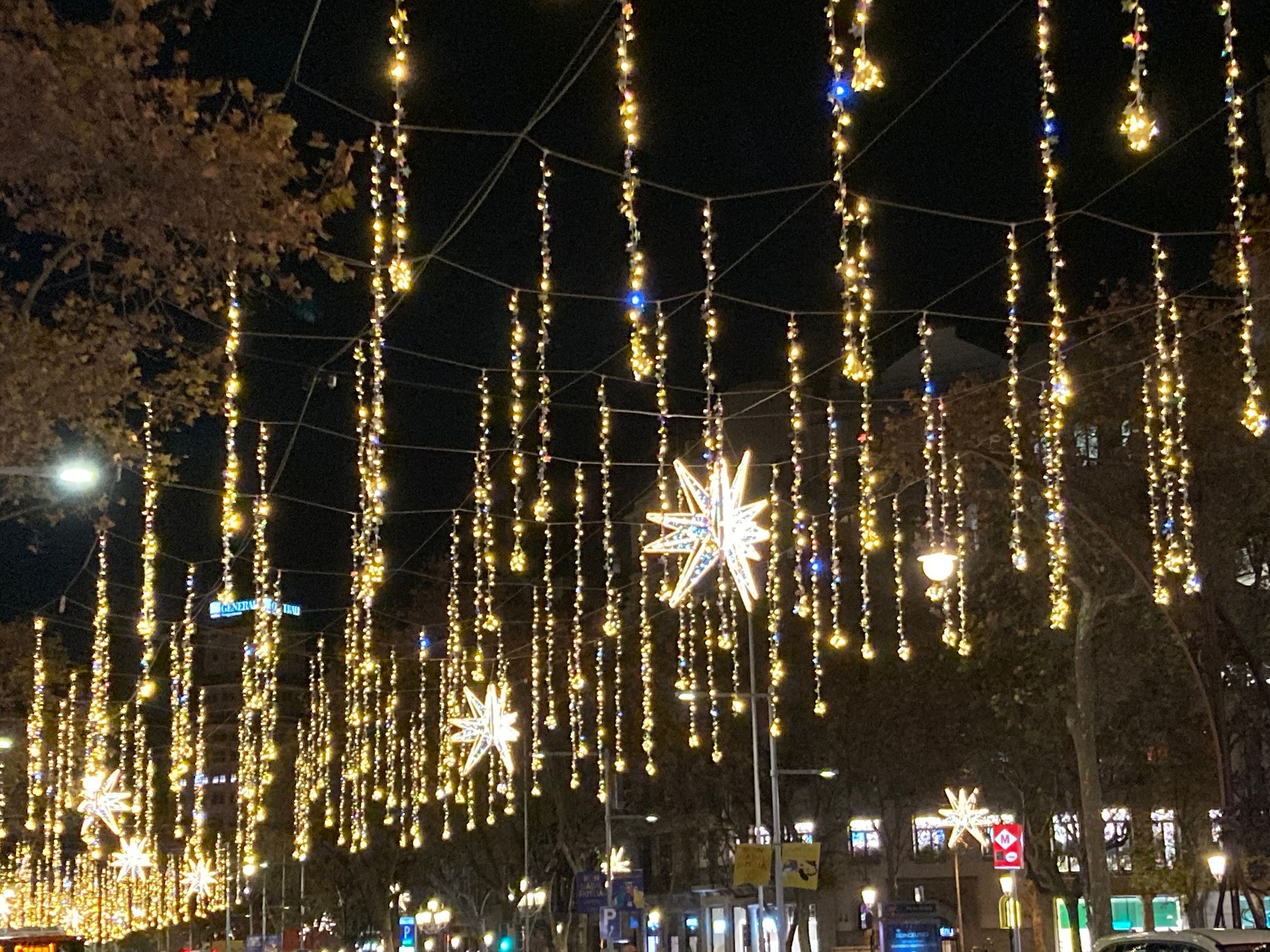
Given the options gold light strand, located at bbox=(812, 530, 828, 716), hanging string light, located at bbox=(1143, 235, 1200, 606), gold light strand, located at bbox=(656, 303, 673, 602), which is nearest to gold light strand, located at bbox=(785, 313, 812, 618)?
gold light strand, located at bbox=(812, 530, 828, 716)

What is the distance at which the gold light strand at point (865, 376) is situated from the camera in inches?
622

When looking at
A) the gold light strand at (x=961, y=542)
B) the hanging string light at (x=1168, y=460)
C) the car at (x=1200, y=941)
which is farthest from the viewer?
the gold light strand at (x=961, y=542)

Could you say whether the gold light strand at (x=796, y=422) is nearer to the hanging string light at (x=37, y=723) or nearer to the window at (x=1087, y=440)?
the window at (x=1087, y=440)

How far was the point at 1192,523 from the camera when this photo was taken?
2475cm

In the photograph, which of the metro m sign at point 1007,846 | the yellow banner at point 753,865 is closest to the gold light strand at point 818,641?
the yellow banner at point 753,865

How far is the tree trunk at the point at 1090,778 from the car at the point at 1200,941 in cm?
807

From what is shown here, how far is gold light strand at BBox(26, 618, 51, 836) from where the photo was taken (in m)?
37.3

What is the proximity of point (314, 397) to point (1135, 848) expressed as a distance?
26783 mm

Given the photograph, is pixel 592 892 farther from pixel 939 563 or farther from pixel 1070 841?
pixel 939 563

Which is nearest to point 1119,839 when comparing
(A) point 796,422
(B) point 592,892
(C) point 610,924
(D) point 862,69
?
(C) point 610,924

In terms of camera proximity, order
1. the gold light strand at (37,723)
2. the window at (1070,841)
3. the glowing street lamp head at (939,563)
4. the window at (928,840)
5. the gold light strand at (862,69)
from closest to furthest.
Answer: the gold light strand at (862,69) → the glowing street lamp head at (939,563) → the gold light strand at (37,723) → the window at (1070,841) → the window at (928,840)

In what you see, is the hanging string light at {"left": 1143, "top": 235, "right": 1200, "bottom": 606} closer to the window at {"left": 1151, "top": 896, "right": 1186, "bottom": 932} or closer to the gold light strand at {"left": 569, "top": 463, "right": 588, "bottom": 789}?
the gold light strand at {"left": 569, "top": 463, "right": 588, "bottom": 789}

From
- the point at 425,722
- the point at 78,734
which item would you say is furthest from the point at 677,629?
the point at 78,734

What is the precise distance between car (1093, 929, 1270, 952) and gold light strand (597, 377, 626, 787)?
911 centimetres
